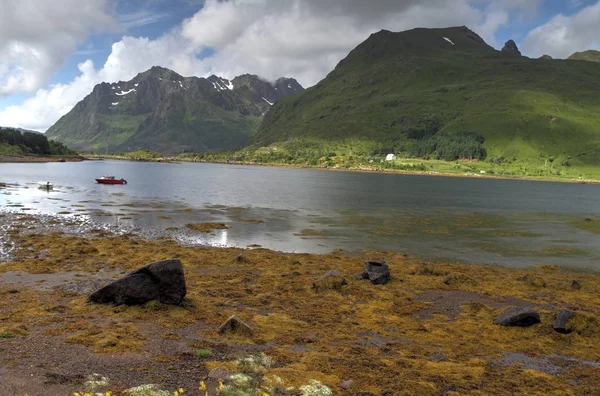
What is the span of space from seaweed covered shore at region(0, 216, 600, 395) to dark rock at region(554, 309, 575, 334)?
1.20 feet

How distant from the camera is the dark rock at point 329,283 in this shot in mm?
29344

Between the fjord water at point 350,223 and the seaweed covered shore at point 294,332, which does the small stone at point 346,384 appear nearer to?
the seaweed covered shore at point 294,332

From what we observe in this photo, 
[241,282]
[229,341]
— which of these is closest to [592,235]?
[241,282]

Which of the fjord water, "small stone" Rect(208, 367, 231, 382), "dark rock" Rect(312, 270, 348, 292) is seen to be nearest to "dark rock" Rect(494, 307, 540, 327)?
"dark rock" Rect(312, 270, 348, 292)

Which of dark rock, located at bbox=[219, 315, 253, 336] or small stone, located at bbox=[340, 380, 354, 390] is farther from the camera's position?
dark rock, located at bbox=[219, 315, 253, 336]

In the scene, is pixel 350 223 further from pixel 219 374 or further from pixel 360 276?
pixel 219 374

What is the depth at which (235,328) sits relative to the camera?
20.4 meters

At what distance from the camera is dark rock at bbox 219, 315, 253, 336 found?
20.3m

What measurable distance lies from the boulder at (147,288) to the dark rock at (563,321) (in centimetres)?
2082

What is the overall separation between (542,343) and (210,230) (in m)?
41.0

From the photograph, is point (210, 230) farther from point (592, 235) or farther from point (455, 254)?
point (592, 235)

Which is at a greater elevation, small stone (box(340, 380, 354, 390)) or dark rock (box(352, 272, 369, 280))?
small stone (box(340, 380, 354, 390))

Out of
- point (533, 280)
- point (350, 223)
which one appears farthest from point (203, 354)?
point (350, 223)

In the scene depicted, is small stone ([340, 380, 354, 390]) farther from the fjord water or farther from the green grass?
the fjord water
